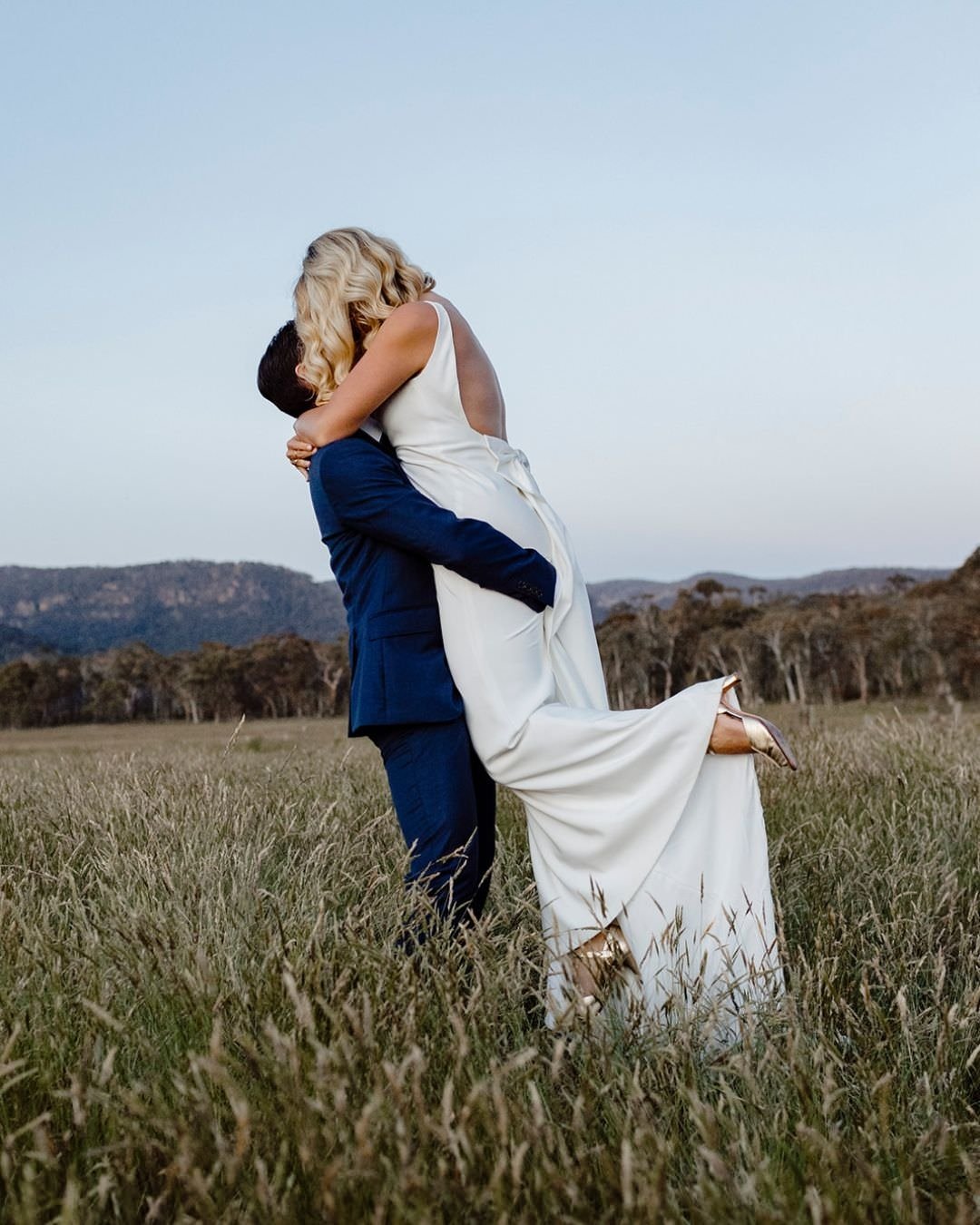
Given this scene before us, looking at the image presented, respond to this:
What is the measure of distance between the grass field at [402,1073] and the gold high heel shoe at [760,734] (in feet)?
1.57

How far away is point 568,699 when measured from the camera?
312 centimetres

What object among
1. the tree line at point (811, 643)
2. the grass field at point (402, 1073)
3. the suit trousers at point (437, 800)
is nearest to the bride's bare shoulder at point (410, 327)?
the suit trousers at point (437, 800)

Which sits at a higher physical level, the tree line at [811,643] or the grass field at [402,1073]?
the grass field at [402,1073]

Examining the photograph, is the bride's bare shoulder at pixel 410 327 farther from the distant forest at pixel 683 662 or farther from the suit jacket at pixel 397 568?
the distant forest at pixel 683 662

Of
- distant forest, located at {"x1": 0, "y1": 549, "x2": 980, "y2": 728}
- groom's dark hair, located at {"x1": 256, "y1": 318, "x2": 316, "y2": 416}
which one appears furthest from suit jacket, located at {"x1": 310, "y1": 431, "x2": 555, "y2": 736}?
distant forest, located at {"x1": 0, "y1": 549, "x2": 980, "y2": 728}

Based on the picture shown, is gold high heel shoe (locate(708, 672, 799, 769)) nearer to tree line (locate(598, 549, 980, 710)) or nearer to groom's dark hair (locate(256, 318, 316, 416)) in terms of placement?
groom's dark hair (locate(256, 318, 316, 416))

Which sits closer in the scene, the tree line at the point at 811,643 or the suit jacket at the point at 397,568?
the suit jacket at the point at 397,568

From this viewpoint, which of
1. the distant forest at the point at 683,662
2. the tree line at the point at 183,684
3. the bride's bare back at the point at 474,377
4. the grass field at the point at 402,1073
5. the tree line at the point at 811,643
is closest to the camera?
the grass field at the point at 402,1073

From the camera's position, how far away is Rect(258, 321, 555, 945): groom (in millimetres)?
2910

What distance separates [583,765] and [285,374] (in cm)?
162

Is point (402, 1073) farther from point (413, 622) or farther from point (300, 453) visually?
point (300, 453)

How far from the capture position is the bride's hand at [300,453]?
10.4 ft

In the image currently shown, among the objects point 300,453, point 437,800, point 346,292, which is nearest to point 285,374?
point 300,453

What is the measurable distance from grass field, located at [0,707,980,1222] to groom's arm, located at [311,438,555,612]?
94cm
